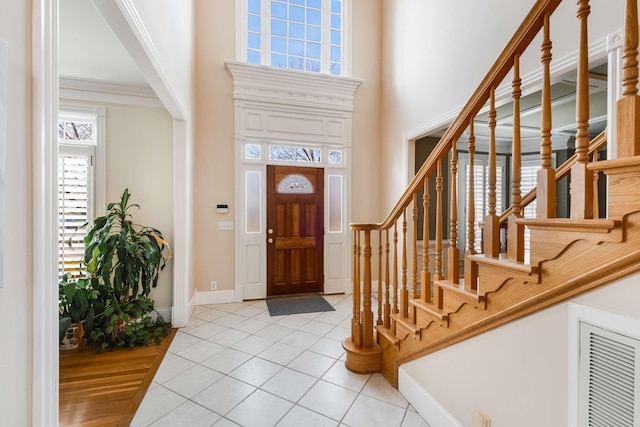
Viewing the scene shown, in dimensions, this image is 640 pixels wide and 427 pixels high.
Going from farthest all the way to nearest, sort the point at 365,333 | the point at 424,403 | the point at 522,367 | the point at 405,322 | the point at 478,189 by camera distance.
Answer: the point at 478,189 < the point at 365,333 < the point at 405,322 < the point at 424,403 < the point at 522,367

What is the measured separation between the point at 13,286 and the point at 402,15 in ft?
16.3

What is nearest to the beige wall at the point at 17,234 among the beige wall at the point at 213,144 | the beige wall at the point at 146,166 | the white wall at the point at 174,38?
the white wall at the point at 174,38

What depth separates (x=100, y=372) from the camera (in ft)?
7.90

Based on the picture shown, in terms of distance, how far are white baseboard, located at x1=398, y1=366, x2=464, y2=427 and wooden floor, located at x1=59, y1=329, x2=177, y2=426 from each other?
5.89ft

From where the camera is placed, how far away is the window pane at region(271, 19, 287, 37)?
14.6ft

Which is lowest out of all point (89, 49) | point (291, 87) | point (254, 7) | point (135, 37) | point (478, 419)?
point (478, 419)

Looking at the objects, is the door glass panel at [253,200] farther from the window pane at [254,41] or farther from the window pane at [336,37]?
the window pane at [336,37]

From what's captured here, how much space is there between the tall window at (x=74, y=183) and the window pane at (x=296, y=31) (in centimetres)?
298

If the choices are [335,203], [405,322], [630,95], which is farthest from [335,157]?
[630,95]

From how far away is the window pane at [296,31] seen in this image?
4539 mm

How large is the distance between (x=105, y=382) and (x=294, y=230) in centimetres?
274

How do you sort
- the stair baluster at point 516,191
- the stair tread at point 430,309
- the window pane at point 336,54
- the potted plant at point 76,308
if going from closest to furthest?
the stair baluster at point 516,191
the stair tread at point 430,309
the potted plant at point 76,308
the window pane at point 336,54

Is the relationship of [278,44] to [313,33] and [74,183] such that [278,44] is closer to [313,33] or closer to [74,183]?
[313,33]

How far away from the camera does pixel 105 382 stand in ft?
7.45
